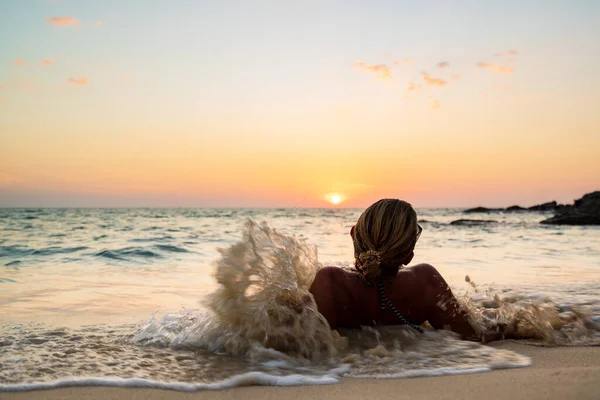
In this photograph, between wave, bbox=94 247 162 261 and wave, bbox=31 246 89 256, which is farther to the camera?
wave, bbox=31 246 89 256

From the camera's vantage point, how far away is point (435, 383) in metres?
2.79

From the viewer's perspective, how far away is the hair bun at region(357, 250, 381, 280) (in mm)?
3418

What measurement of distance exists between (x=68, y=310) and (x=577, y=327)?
464 centimetres

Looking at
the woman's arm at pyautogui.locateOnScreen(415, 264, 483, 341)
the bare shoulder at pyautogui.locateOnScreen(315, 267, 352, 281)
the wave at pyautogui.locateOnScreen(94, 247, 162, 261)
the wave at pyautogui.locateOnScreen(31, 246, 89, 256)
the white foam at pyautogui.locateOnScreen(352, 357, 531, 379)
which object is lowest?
the wave at pyautogui.locateOnScreen(31, 246, 89, 256)

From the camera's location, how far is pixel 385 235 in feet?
11.4

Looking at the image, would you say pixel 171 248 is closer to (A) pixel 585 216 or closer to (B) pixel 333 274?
(B) pixel 333 274

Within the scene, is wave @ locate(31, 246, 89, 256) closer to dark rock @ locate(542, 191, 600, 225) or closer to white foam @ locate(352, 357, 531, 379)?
white foam @ locate(352, 357, 531, 379)

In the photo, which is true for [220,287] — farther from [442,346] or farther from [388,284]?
[442,346]

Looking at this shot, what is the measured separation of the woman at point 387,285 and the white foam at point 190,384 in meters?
0.81

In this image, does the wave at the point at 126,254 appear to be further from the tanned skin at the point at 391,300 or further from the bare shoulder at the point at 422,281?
the bare shoulder at the point at 422,281

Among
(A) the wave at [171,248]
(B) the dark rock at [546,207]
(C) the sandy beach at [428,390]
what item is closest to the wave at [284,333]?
(C) the sandy beach at [428,390]

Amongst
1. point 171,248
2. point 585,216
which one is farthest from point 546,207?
point 171,248

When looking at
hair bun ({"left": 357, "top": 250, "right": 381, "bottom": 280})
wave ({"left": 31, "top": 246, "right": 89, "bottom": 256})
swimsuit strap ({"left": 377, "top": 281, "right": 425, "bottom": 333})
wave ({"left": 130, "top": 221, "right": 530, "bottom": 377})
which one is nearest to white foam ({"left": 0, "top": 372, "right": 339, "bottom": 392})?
wave ({"left": 130, "top": 221, "right": 530, "bottom": 377})

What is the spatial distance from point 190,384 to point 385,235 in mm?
1509
